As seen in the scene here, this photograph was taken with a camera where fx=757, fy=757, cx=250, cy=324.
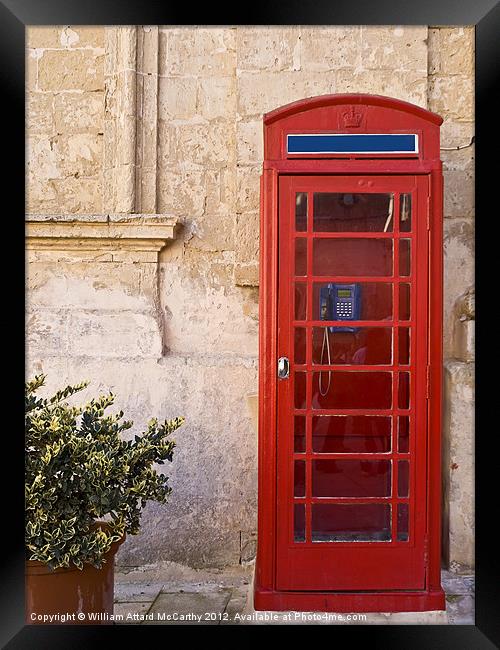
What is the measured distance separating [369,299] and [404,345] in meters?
0.30

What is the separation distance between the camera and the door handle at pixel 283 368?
3.83 m

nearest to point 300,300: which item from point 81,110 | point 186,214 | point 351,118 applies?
point 351,118

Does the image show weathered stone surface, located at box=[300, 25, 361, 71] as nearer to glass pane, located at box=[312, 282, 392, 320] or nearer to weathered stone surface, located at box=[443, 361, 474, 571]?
glass pane, located at box=[312, 282, 392, 320]

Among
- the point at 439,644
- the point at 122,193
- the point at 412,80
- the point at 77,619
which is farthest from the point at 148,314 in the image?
the point at 439,644

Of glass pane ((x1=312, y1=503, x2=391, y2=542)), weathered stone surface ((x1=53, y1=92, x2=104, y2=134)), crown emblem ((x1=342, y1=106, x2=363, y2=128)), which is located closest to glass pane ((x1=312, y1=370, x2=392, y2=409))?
glass pane ((x1=312, y1=503, x2=391, y2=542))

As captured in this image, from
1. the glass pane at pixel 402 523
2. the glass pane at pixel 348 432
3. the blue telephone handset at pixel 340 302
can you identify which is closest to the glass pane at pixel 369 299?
the blue telephone handset at pixel 340 302

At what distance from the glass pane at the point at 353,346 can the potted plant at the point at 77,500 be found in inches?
33.7

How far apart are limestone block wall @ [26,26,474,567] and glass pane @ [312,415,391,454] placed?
926mm

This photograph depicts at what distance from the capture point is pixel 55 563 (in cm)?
352

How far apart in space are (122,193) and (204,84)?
885 millimetres

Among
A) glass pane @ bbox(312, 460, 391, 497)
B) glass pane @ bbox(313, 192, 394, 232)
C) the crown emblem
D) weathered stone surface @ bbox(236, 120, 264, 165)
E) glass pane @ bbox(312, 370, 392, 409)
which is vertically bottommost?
glass pane @ bbox(312, 460, 391, 497)

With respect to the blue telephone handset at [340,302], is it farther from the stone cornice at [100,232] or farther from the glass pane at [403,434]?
the stone cornice at [100,232]

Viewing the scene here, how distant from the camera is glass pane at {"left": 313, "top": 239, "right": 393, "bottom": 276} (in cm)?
379

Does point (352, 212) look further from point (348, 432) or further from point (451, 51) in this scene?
point (451, 51)
